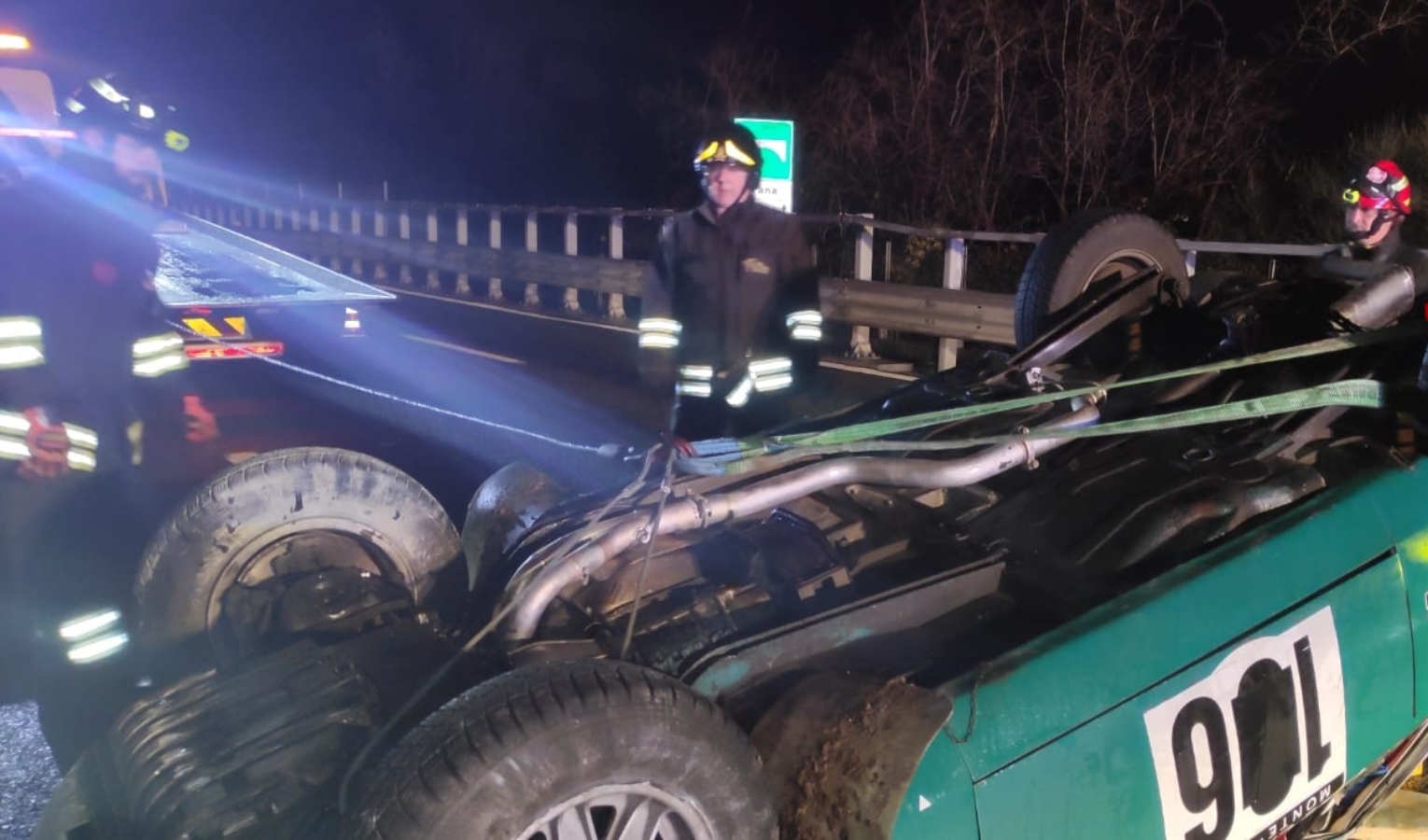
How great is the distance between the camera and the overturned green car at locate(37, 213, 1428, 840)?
190 cm

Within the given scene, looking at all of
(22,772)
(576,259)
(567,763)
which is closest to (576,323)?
(576,259)

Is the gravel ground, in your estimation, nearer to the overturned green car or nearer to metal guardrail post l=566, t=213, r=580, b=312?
the overturned green car

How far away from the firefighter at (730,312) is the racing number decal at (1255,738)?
1871 mm

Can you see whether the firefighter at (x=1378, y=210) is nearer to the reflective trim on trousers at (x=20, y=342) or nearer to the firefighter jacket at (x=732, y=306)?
the firefighter jacket at (x=732, y=306)

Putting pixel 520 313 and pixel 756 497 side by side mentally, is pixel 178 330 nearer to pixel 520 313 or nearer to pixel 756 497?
pixel 756 497

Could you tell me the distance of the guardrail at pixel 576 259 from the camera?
31.6 ft

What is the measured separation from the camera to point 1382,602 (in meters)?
2.47

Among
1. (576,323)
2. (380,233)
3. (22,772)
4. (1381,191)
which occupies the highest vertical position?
(1381,191)

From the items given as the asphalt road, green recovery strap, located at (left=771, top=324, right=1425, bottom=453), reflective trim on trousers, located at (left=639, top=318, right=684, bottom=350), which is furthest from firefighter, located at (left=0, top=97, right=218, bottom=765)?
green recovery strap, located at (left=771, top=324, right=1425, bottom=453)

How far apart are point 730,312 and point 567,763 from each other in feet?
7.55

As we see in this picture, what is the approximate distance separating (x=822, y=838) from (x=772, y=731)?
0.21 metres

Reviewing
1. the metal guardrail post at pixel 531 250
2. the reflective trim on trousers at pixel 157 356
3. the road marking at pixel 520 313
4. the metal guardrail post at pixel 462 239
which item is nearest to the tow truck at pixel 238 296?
the reflective trim on trousers at pixel 157 356

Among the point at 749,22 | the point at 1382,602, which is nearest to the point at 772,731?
the point at 1382,602

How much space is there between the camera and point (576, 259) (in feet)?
51.0
